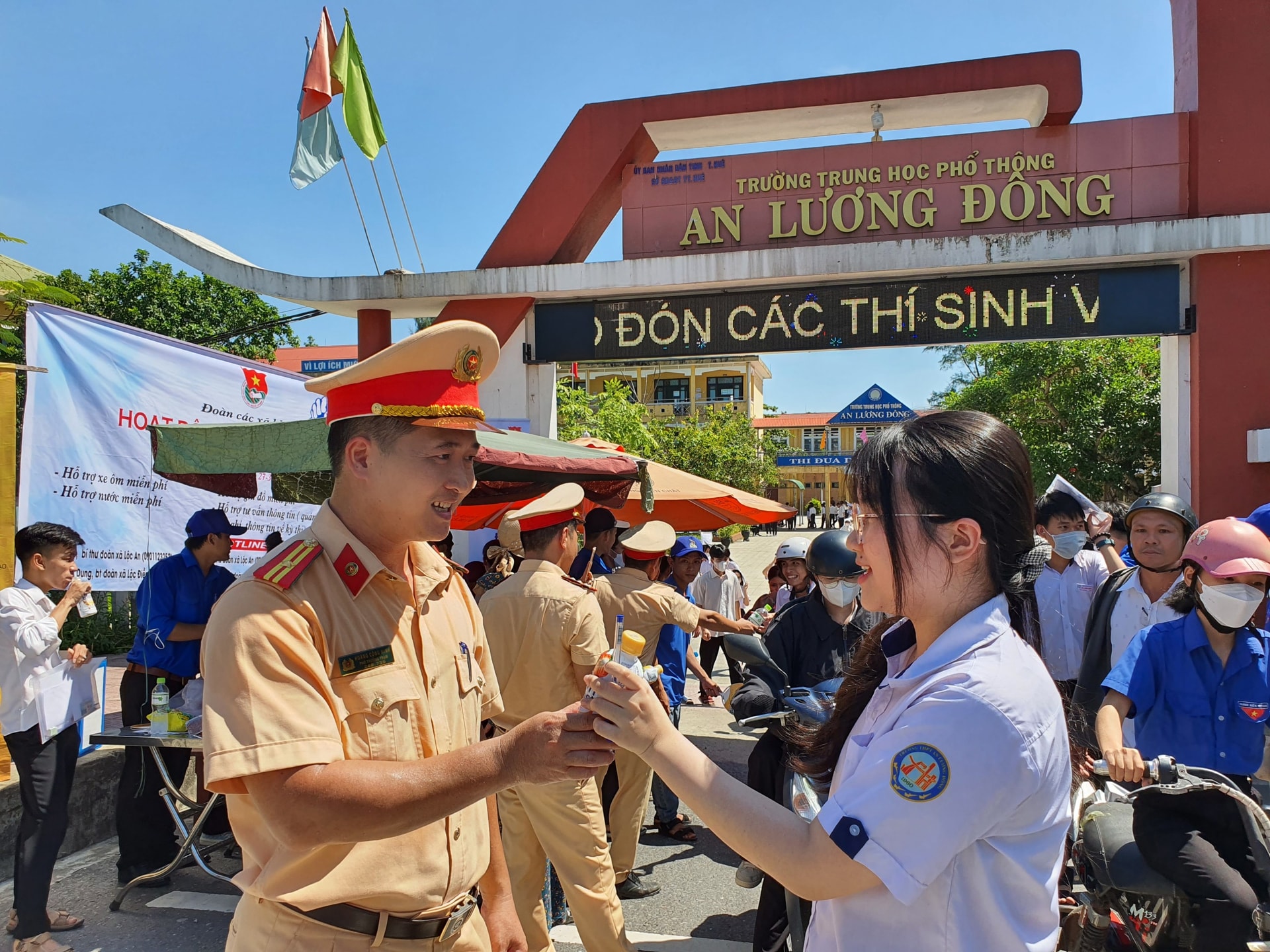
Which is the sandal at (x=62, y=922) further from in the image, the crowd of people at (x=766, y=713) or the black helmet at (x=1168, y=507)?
the black helmet at (x=1168, y=507)

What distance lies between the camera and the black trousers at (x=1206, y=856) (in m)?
2.51

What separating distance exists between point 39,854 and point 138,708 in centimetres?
162

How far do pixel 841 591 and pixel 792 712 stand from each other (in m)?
0.91

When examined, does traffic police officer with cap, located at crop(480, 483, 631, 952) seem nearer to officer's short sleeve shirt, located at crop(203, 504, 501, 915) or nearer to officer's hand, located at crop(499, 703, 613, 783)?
officer's short sleeve shirt, located at crop(203, 504, 501, 915)

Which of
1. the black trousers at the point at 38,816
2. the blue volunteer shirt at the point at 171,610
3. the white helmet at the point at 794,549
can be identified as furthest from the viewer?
the white helmet at the point at 794,549

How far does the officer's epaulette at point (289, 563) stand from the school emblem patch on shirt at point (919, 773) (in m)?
1.17

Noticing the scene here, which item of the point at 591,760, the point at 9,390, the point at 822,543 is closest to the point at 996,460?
the point at 591,760

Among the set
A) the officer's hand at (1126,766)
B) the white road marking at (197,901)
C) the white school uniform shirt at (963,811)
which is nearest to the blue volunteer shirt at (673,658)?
the white road marking at (197,901)

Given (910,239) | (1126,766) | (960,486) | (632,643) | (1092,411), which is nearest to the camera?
(960,486)

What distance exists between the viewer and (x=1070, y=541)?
557 centimetres

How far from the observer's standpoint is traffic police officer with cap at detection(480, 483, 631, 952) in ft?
11.8

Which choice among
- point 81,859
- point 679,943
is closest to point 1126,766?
point 679,943

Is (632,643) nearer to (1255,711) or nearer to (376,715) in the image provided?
(376,715)

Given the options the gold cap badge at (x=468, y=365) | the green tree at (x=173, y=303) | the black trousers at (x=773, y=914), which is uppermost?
the green tree at (x=173, y=303)
